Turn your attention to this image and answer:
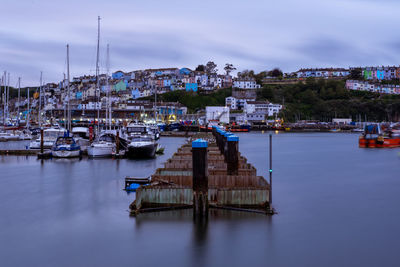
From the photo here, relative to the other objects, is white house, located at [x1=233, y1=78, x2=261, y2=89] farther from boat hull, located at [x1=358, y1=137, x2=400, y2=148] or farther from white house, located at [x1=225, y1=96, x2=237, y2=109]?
boat hull, located at [x1=358, y1=137, x2=400, y2=148]

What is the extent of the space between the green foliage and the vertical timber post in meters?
148

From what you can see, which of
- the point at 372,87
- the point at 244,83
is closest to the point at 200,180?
the point at 244,83

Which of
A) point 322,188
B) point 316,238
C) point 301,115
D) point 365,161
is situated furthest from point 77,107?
point 316,238

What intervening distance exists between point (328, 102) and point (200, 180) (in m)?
166

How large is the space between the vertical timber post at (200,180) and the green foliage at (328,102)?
148m

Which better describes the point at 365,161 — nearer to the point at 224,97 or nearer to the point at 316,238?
the point at 316,238

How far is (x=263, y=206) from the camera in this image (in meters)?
17.4

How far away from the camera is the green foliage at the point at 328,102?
552 feet

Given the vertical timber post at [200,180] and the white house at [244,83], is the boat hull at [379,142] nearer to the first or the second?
the vertical timber post at [200,180]

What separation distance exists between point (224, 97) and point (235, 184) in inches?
5822

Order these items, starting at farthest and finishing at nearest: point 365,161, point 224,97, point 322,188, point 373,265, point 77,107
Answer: point 224,97 < point 77,107 < point 365,161 < point 322,188 < point 373,265

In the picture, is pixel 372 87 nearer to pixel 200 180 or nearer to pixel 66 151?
pixel 66 151

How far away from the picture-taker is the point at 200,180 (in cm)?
1681

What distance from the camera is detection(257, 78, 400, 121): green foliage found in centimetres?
16812
